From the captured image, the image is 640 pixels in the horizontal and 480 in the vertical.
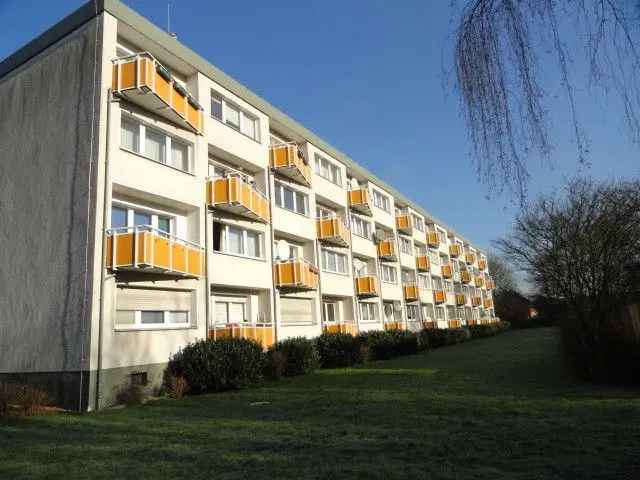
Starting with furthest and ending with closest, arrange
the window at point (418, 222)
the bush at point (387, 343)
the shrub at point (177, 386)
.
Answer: the window at point (418, 222) → the bush at point (387, 343) → the shrub at point (177, 386)

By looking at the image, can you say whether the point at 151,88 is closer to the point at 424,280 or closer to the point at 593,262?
the point at 593,262

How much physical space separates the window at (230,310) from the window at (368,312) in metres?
10.8

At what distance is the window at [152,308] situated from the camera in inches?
525

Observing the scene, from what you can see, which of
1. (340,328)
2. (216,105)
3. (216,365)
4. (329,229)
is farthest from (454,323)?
(216,365)

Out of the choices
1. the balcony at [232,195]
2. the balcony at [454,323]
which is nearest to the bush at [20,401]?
the balcony at [232,195]

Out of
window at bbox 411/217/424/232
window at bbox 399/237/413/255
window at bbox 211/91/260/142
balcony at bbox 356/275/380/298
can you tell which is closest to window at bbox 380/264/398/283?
window at bbox 399/237/413/255

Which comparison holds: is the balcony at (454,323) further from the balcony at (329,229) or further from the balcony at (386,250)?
the balcony at (329,229)

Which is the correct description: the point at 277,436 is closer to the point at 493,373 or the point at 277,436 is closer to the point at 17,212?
the point at 493,373

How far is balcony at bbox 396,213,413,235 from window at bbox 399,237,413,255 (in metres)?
1.07

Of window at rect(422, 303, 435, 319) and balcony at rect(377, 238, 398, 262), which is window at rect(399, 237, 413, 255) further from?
window at rect(422, 303, 435, 319)

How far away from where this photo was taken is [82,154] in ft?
43.4

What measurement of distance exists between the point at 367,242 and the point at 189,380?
18.5 metres

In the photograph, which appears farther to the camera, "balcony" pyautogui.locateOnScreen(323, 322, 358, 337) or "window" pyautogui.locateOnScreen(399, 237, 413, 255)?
"window" pyautogui.locateOnScreen(399, 237, 413, 255)

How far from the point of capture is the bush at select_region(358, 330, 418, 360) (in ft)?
80.7
